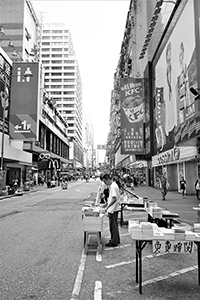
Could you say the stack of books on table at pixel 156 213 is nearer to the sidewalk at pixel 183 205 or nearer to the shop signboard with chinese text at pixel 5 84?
the sidewalk at pixel 183 205

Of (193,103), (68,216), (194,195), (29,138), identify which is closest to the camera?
(68,216)

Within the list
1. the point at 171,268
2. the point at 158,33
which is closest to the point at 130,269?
the point at 171,268

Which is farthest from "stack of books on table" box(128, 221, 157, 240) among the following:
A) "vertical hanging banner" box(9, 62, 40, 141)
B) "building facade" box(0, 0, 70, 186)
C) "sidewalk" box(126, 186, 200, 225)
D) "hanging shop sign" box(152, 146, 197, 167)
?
"vertical hanging banner" box(9, 62, 40, 141)

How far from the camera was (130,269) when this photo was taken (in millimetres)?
5297

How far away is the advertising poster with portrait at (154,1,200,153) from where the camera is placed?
17.8 meters

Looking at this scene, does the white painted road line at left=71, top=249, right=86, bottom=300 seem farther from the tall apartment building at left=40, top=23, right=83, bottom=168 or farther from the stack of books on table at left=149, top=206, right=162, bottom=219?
the tall apartment building at left=40, top=23, right=83, bottom=168

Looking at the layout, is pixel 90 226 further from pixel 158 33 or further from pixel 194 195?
pixel 158 33

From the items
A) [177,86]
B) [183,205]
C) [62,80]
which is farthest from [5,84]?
[62,80]

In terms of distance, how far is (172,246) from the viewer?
4320 millimetres

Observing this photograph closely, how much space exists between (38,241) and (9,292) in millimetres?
3329

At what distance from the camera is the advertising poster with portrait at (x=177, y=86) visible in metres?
17.8

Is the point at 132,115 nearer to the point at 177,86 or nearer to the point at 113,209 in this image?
the point at 177,86

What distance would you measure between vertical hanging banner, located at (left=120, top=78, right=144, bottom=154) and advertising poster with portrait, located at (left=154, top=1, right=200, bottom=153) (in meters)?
3.84

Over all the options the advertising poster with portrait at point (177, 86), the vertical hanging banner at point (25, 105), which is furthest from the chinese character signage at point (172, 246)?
the vertical hanging banner at point (25, 105)
